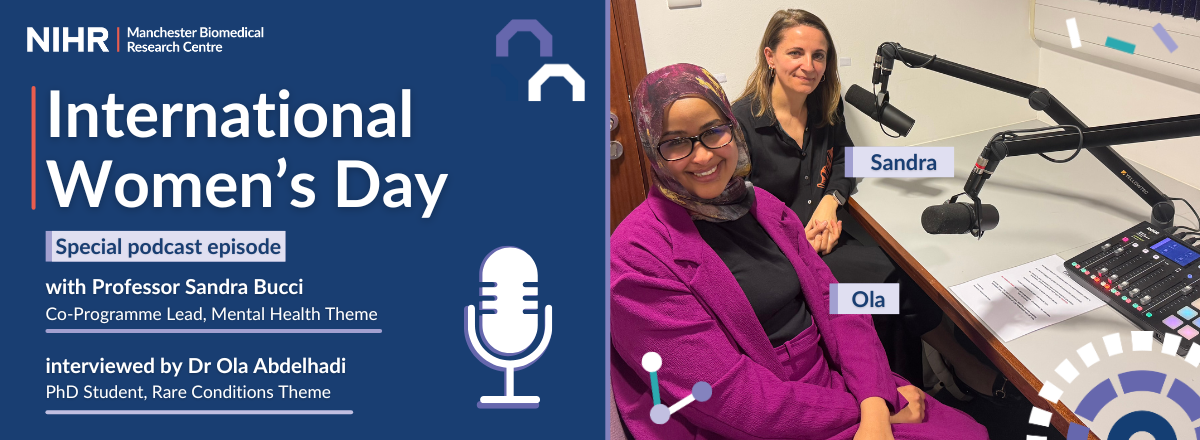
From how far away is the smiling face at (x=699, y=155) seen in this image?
1454 mm

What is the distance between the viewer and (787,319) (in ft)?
5.28

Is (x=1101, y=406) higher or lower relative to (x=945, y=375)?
higher

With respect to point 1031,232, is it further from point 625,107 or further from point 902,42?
point 625,107

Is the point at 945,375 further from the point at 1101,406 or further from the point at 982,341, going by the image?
the point at 1101,406

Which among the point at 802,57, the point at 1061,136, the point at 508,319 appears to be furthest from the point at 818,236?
the point at 508,319

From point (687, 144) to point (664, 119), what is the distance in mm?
66

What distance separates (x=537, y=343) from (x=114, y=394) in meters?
0.70

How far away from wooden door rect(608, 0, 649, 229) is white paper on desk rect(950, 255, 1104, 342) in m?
1.10

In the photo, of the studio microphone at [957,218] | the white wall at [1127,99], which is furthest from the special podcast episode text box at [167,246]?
the white wall at [1127,99]

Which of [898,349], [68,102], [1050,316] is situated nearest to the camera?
[68,102]

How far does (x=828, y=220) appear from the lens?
222 centimetres

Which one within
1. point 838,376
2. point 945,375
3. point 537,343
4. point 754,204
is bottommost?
point 945,375

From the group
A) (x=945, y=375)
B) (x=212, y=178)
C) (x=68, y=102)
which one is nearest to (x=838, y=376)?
(x=945, y=375)

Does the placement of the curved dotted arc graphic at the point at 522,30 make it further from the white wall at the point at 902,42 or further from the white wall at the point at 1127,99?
the white wall at the point at 1127,99
